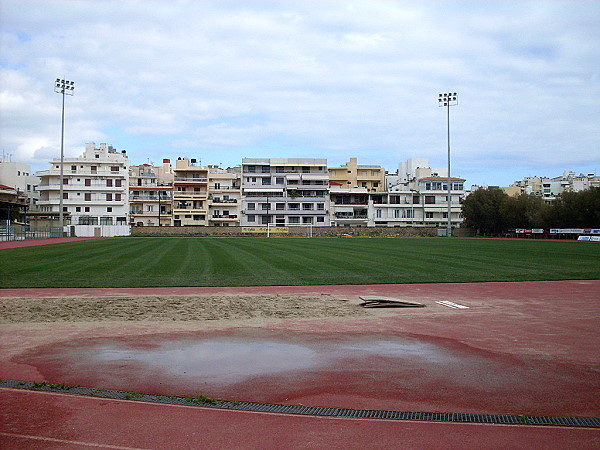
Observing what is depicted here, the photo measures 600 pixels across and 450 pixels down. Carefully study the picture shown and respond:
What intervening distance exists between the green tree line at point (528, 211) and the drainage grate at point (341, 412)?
68.1 m

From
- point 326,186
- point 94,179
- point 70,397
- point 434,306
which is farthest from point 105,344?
point 326,186

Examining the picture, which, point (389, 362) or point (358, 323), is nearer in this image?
point (389, 362)

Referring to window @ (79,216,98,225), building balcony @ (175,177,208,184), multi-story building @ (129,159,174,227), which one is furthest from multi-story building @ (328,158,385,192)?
window @ (79,216,98,225)

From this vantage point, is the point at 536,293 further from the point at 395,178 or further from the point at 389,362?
the point at 395,178

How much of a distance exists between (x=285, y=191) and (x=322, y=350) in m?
93.9

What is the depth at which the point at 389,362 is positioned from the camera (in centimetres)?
826

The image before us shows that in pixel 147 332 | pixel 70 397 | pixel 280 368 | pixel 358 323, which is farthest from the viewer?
pixel 358 323

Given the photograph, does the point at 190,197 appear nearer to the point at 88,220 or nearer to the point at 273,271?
the point at 88,220

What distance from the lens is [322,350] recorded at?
29.7 feet

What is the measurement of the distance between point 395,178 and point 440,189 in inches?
871

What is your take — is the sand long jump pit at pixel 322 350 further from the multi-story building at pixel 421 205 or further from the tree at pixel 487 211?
the multi-story building at pixel 421 205

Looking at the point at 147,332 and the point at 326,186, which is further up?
the point at 326,186

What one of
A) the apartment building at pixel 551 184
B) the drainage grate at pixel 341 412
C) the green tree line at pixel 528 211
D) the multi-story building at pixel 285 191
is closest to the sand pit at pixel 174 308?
the drainage grate at pixel 341 412

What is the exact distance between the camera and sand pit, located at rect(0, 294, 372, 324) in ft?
39.9
